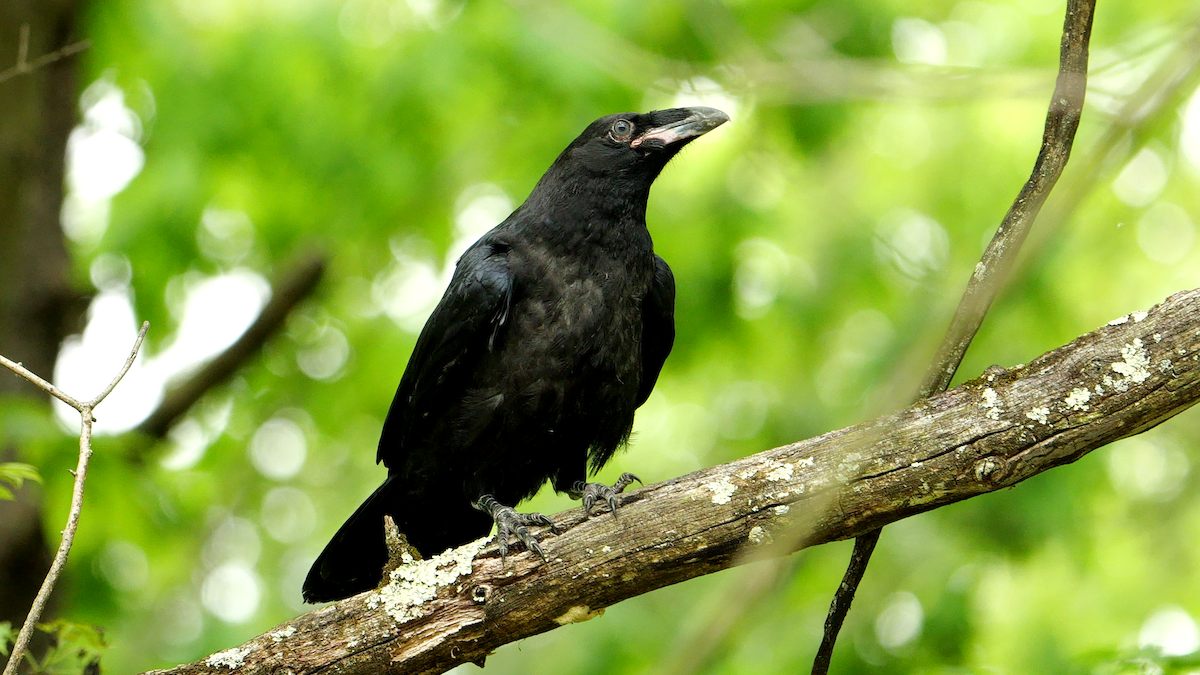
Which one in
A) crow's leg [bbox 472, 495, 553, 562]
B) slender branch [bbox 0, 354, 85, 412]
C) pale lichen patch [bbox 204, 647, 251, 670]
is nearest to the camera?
slender branch [bbox 0, 354, 85, 412]

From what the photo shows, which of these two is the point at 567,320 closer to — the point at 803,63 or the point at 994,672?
the point at 803,63

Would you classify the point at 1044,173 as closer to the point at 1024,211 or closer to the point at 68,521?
the point at 1024,211

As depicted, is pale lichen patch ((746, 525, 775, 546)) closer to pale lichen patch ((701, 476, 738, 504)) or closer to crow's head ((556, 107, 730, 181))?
pale lichen patch ((701, 476, 738, 504))

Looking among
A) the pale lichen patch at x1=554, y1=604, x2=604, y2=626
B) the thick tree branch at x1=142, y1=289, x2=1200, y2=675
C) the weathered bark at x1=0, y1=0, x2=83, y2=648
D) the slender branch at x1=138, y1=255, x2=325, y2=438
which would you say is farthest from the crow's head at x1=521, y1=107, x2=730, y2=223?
the weathered bark at x1=0, y1=0, x2=83, y2=648

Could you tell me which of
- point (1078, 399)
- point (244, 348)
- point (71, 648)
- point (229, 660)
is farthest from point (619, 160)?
point (244, 348)

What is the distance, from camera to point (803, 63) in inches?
126

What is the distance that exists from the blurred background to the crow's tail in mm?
1151

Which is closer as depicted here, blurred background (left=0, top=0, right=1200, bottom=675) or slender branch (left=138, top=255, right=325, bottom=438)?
blurred background (left=0, top=0, right=1200, bottom=675)

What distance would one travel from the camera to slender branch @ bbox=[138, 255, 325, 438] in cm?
581

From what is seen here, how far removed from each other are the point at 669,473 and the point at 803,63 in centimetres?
682

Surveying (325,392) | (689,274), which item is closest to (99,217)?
(325,392)

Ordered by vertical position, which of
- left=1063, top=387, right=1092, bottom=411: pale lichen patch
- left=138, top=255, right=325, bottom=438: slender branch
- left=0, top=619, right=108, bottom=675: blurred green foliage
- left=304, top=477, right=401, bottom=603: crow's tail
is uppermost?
left=138, top=255, right=325, bottom=438: slender branch

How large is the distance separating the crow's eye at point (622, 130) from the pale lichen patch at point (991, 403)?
2.18 meters

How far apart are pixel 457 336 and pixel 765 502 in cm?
155
